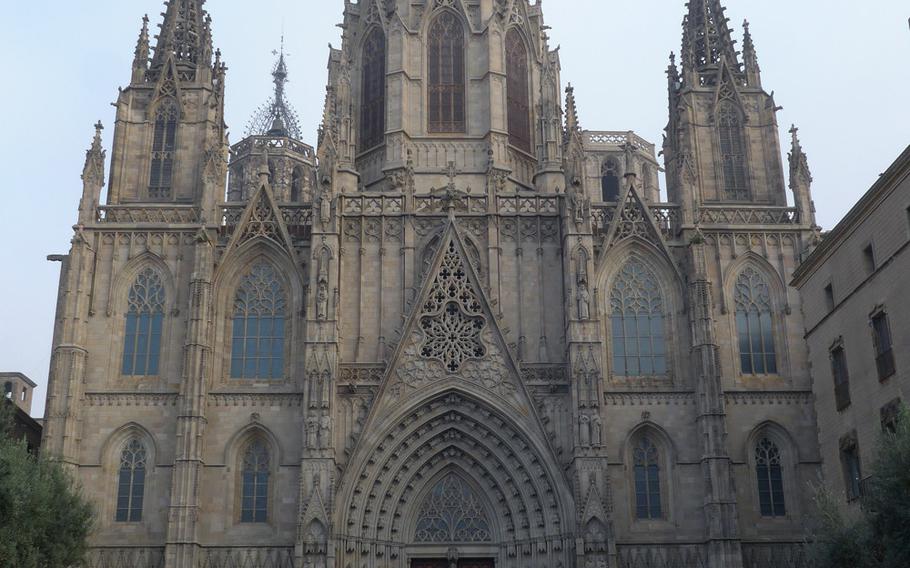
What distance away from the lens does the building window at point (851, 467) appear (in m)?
34.2

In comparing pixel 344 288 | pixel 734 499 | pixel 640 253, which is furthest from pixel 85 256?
pixel 734 499

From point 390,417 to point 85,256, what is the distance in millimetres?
13343

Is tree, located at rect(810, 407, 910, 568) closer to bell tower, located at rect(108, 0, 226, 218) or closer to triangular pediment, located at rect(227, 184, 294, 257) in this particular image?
triangular pediment, located at rect(227, 184, 294, 257)

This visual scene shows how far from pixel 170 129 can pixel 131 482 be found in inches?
578

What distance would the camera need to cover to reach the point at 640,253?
42.5 metres

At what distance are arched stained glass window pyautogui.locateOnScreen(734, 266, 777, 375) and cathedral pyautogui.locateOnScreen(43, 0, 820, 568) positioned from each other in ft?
0.31

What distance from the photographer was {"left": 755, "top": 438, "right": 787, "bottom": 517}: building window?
39231 mm

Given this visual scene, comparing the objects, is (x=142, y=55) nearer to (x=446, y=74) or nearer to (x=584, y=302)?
(x=446, y=74)

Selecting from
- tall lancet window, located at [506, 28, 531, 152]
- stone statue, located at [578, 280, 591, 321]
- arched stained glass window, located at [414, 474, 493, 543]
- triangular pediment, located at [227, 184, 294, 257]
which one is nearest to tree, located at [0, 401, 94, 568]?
triangular pediment, located at [227, 184, 294, 257]

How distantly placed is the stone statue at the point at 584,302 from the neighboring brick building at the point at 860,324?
7.44 m

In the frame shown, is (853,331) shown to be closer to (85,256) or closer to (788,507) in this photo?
(788,507)

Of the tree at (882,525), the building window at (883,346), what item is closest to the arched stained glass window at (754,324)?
the building window at (883,346)

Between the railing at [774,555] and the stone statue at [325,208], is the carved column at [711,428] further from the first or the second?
the stone statue at [325,208]

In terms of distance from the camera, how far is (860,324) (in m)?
33.4
